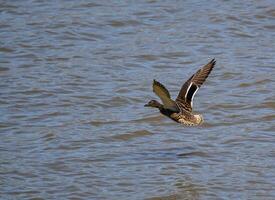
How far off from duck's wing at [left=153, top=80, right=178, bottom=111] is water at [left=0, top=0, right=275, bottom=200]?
56 centimetres

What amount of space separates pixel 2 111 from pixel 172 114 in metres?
2.53

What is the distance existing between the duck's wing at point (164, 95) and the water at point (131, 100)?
1.83 ft

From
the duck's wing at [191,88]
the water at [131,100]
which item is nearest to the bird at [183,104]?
the duck's wing at [191,88]

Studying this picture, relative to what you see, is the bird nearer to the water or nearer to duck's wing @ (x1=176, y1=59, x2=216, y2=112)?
duck's wing @ (x1=176, y1=59, x2=216, y2=112)

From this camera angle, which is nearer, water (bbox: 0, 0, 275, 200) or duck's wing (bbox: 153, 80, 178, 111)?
duck's wing (bbox: 153, 80, 178, 111)

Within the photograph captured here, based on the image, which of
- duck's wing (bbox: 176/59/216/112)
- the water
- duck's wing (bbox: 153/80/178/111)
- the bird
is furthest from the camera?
duck's wing (bbox: 176/59/216/112)

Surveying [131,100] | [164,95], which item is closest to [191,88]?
[164,95]

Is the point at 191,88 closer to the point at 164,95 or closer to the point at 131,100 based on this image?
the point at 164,95

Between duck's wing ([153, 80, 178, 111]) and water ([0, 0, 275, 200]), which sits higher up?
duck's wing ([153, 80, 178, 111])

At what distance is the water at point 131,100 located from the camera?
8625mm

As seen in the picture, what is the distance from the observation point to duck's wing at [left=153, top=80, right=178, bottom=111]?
8453 mm

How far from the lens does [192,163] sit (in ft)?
30.0

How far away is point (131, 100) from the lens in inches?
443

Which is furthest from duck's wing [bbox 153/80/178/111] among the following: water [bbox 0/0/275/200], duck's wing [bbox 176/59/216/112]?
water [bbox 0/0/275/200]
